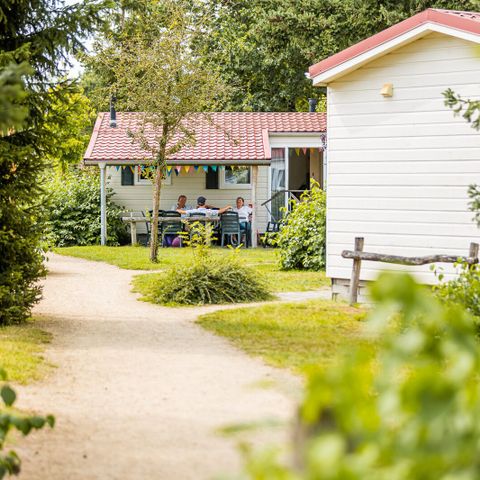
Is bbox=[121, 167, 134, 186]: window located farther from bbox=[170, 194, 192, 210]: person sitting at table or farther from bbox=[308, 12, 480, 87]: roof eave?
bbox=[308, 12, 480, 87]: roof eave

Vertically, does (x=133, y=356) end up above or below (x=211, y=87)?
below

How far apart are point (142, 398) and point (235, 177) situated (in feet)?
68.6

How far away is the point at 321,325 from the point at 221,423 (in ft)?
16.3

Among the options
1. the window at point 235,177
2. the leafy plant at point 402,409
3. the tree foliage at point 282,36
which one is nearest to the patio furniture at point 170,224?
the window at point 235,177

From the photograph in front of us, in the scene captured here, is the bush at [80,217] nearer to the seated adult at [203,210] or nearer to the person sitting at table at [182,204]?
the person sitting at table at [182,204]

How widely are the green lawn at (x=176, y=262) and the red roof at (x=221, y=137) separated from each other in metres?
2.72

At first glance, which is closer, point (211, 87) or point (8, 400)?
point (8, 400)

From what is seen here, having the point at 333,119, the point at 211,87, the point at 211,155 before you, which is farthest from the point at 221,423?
the point at 211,155

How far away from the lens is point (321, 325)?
11203 millimetres

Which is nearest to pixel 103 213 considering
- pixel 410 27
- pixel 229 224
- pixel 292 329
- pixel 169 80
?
pixel 229 224

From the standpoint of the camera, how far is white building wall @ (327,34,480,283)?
1245 centimetres

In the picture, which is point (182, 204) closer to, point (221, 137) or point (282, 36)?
point (221, 137)

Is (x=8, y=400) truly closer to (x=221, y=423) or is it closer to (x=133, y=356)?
(x=221, y=423)

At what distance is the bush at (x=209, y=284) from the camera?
45.4 feet
